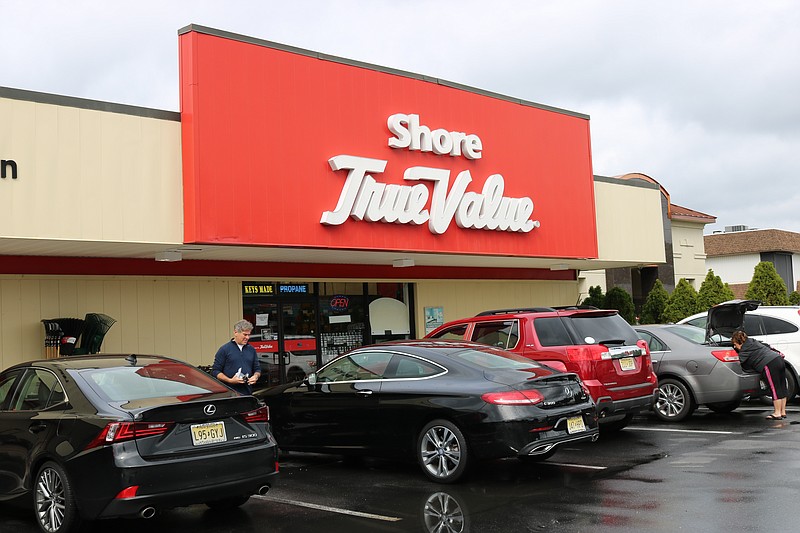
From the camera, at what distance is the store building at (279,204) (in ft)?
40.2

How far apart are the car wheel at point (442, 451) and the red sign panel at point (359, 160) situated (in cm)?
579

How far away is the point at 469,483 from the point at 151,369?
11.0 ft

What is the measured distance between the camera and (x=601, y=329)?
10656 mm

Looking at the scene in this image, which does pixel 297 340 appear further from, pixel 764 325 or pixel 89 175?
pixel 764 325

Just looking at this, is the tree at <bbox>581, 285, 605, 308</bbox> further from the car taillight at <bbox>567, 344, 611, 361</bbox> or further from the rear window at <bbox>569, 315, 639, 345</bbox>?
the car taillight at <bbox>567, 344, 611, 361</bbox>

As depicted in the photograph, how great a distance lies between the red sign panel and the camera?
43.3ft

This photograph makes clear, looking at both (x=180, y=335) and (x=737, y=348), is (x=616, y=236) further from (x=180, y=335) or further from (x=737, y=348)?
(x=180, y=335)

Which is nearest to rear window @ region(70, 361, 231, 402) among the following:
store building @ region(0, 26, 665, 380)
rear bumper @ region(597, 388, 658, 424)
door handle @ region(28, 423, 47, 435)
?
door handle @ region(28, 423, 47, 435)

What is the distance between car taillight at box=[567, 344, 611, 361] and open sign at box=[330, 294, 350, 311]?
8296 mm

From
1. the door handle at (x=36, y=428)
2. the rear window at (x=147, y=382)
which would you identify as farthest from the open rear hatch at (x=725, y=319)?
the door handle at (x=36, y=428)

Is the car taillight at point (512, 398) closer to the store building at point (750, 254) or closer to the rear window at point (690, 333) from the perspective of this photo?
the rear window at point (690, 333)

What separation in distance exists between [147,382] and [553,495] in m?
3.85

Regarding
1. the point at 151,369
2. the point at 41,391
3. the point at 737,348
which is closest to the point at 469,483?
the point at 151,369

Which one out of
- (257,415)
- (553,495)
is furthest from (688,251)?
(257,415)
